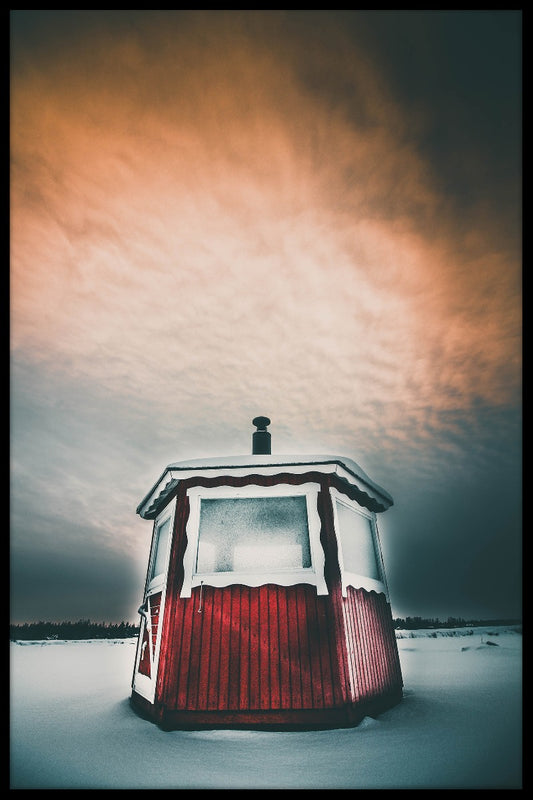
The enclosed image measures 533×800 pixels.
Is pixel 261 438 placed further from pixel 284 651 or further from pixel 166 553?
pixel 284 651

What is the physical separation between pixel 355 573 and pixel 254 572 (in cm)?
209

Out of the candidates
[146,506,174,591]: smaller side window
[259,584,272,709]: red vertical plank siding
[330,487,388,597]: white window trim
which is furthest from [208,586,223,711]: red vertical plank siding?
[330,487,388,597]: white window trim

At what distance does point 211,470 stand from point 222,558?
1545 millimetres

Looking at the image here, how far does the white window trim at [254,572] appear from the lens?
6.57 metres

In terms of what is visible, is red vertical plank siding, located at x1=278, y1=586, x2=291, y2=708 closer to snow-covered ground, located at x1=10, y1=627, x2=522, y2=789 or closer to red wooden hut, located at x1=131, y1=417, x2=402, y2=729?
red wooden hut, located at x1=131, y1=417, x2=402, y2=729

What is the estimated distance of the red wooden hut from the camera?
603 cm

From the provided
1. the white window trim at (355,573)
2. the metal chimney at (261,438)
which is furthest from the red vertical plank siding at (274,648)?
the metal chimney at (261,438)

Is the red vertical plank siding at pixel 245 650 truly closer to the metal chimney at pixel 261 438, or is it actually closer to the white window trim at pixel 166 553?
the white window trim at pixel 166 553

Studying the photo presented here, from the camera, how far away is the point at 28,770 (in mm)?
4605

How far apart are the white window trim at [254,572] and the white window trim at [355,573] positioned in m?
0.37

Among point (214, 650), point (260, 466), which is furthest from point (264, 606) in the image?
point (260, 466)

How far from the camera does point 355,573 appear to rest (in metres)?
7.52

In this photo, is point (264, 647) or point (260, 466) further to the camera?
point (260, 466)

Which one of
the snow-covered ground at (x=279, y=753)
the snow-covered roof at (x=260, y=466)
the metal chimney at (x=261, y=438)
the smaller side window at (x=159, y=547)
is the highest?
the metal chimney at (x=261, y=438)
